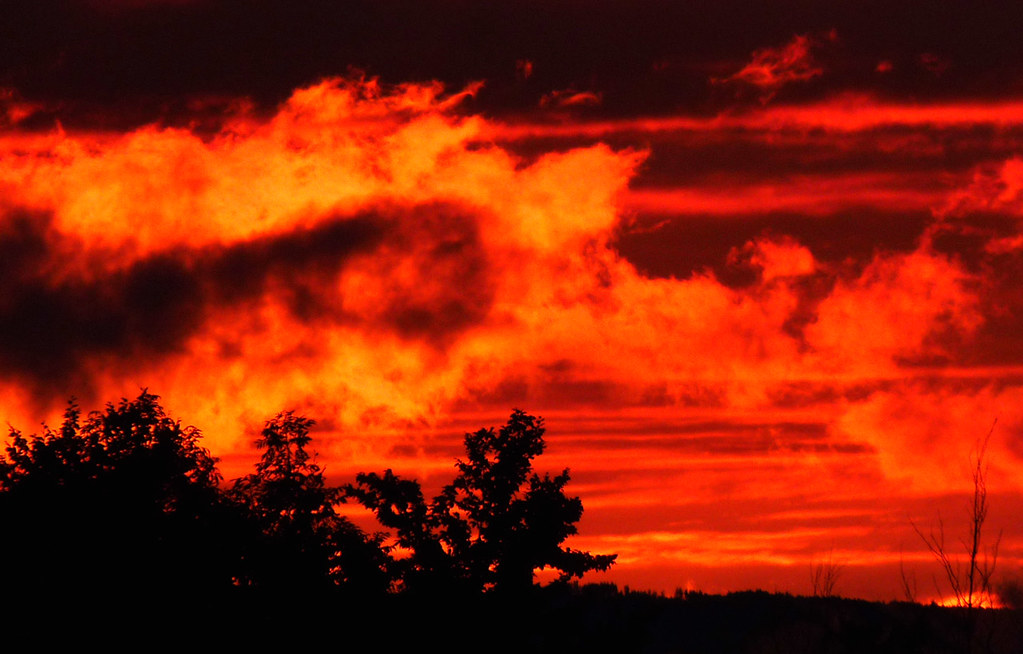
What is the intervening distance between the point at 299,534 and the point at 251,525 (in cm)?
169

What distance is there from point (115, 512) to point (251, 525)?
4533mm

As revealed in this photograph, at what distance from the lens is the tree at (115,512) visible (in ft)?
139

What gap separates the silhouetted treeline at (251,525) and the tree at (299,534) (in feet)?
0.16

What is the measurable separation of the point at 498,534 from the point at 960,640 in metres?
23.3

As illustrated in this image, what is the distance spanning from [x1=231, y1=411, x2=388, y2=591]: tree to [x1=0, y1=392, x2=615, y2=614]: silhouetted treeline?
0.16 feet

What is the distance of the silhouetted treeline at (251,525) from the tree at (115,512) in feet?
0.15

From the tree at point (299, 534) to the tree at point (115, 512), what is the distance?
1.40m

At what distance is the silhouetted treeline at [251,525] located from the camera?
136 ft

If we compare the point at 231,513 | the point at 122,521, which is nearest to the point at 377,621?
the point at 231,513

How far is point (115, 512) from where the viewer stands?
145 ft

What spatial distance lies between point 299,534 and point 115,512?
244 inches

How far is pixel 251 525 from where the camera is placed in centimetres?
4444

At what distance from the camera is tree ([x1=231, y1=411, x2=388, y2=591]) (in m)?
43.1

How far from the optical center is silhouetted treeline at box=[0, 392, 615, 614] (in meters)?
41.6
